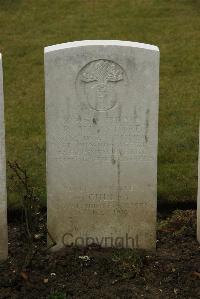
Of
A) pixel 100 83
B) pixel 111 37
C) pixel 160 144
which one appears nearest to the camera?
pixel 100 83

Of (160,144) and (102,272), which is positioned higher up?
(160,144)

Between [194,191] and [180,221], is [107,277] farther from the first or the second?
[194,191]

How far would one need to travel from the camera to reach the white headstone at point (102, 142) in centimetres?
547

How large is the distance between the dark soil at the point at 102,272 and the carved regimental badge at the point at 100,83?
50.9 inches

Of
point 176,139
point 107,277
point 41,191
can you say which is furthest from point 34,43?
point 107,277

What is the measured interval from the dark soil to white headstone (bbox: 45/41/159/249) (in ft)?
0.62

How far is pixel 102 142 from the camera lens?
223 inches

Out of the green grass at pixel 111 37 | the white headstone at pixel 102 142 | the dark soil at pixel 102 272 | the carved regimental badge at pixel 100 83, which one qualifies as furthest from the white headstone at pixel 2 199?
the green grass at pixel 111 37

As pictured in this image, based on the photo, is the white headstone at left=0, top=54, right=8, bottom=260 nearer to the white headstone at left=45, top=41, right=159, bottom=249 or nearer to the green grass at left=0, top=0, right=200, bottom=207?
the white headstone at left=45, top=41, right=159, bottom=249

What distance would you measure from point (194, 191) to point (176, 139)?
1334mm

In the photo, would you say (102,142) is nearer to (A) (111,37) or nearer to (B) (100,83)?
(B) (100,83)

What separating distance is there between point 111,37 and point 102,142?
6787mm

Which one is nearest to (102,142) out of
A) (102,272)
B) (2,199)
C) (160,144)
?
(2,199)

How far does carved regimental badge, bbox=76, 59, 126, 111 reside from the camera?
5480 mm
